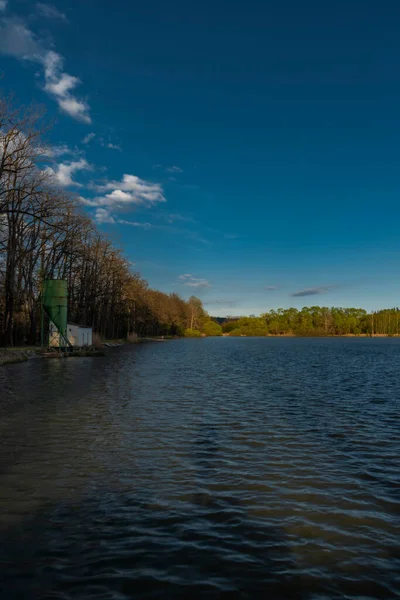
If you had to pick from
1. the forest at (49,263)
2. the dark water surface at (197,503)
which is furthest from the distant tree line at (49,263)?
the dark water surface at (197,503)

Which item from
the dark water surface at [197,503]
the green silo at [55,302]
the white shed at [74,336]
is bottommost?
the dark water surface at [197,503]

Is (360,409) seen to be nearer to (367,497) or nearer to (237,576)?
(367,497)

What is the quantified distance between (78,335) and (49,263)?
12.4 m

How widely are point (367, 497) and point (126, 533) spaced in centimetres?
458

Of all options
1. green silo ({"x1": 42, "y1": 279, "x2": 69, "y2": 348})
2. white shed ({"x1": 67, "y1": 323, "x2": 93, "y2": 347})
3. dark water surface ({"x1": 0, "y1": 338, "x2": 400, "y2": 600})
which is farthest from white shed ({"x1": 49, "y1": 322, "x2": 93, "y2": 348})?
dark water surface ({"x1": 0, "y1": 338, "x2": 400, "y2": 600})

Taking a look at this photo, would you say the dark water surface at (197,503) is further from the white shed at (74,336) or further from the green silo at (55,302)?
the white shed at (74,336)

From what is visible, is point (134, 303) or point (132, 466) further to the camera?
→ point (134, 303)

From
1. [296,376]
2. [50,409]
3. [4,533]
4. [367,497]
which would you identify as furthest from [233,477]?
[296,376]

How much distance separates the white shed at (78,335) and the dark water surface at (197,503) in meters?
32.9

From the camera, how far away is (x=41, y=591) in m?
4.77

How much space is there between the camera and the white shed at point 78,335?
4812cm

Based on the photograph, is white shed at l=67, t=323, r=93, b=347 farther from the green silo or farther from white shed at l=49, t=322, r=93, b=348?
the green silo

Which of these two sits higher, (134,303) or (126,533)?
(134,303)

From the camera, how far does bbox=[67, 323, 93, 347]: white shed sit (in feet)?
158
